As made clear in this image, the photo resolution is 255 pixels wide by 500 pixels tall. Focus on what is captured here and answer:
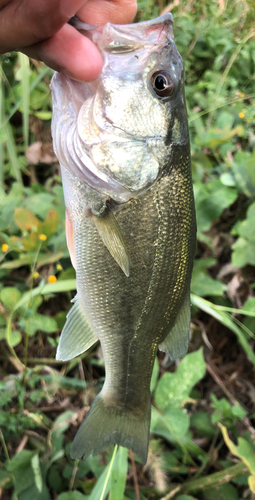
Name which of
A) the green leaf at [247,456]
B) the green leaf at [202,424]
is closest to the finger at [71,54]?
the green leaf at [247,456]

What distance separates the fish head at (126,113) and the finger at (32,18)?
0.53 feet

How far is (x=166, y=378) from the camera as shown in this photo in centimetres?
161

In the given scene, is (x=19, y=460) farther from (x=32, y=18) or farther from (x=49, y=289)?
(x=32, y=18)

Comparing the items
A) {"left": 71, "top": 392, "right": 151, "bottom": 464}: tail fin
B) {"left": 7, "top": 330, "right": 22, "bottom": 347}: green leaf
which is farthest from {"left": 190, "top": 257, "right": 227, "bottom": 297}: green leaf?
{"left": 7, "top": 330, "right": 22, "bottom": 347}: green leaf

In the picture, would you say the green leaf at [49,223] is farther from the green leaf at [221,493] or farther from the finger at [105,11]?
the green leaf at [221,493]

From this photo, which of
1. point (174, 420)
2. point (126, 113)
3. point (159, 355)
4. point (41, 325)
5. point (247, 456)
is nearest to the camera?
point (126, 113)

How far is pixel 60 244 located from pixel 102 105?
105 cm

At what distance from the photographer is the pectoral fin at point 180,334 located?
1.24 meters

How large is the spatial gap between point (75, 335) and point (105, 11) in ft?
4.09

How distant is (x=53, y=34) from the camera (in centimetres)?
92

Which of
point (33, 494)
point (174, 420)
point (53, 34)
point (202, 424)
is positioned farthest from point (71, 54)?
point (202, 424)

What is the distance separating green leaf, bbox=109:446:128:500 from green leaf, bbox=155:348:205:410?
30cm

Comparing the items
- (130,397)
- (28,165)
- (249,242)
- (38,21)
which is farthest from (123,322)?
(28,165)

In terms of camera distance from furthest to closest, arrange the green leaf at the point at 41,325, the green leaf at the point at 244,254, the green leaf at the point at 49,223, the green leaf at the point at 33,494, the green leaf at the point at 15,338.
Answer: the green leaf at the point at 244,254 → the green leaf at the point at 49,223 → the green leaf at the point at 41,325 → the green leaf at the point at 15,338 → the green leaf at the point at 33,494
